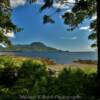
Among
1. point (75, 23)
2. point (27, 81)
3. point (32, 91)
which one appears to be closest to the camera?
point (32, 91)

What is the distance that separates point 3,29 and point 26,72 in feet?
29.0

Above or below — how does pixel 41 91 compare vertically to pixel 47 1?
below

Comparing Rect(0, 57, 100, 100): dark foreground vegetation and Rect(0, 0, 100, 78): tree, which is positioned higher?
Rect(0, 0, 100, 78): tree

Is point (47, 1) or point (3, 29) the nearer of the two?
point (47, 1)

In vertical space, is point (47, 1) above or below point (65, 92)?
above

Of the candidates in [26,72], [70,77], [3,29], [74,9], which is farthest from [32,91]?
[3,29]

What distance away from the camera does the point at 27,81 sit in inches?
643

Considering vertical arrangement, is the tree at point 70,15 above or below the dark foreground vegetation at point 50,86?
above

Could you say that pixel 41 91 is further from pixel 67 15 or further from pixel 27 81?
pixel 67 15

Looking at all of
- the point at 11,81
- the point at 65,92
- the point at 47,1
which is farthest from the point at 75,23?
the point at 65,92

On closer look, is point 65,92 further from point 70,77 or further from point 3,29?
point 3,29

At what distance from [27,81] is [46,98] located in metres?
2.92

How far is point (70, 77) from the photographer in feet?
54.5

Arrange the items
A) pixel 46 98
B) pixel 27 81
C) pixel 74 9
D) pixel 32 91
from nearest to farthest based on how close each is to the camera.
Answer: pixel 46 98
pixel 32 91
pixel 27 81
pixel 74 9
